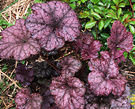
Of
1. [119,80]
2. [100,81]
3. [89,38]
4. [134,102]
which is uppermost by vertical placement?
[89,38]

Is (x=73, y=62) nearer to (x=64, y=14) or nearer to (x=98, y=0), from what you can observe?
(x=64, y=14)

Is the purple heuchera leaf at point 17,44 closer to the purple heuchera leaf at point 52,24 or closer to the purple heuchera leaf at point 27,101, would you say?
the purple heuchera leaf at point 52,24

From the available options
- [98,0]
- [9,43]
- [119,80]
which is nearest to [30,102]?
[9,43]

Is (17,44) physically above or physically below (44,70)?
above

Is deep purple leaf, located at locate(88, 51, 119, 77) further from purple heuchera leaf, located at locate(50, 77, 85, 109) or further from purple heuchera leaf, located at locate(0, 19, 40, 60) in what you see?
purple heuchera leaf, located at locate(0, 19, 40, 60)

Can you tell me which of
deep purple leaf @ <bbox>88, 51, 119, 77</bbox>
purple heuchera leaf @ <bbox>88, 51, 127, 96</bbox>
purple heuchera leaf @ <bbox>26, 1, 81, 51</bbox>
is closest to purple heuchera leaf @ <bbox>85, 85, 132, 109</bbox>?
purple heuchera leaf @ <bbox>88, 51, 127, 96</bbox>

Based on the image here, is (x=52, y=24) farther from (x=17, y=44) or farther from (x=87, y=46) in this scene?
(x=87, y=46)

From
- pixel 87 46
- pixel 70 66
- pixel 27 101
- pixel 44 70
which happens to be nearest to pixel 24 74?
pixel 44 70
